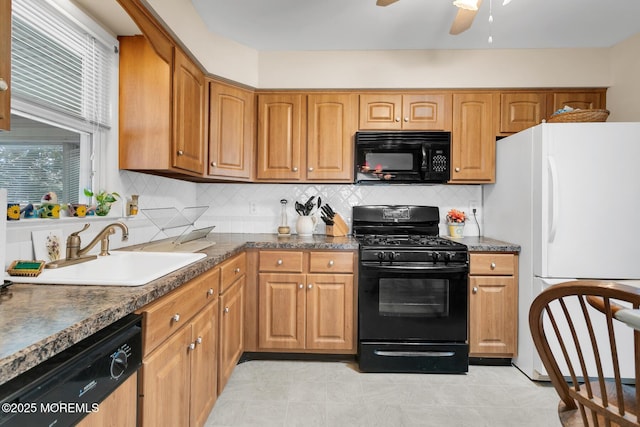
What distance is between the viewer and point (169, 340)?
1.19 metres

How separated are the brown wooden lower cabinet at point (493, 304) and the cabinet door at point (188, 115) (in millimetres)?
2105

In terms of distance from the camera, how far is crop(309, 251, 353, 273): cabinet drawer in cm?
239

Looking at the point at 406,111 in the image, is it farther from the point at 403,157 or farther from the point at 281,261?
the point at 281,261

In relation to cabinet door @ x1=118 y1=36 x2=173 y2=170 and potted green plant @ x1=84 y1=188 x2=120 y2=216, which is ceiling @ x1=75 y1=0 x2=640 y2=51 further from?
potted green plant @ x1=84 y1=188 x2=120 y2=216

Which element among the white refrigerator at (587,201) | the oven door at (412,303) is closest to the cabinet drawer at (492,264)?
the oven door at (412,303)

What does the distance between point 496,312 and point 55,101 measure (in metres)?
2.95

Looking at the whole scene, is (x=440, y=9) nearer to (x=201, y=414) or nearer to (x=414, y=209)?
(x=414, y=209)

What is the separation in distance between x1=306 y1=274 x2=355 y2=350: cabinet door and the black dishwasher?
4.97 ft

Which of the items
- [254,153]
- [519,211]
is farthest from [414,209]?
[254,153]

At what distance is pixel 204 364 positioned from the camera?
1580 millimetres

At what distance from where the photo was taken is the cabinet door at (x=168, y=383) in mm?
1035

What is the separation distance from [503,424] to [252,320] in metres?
1.66

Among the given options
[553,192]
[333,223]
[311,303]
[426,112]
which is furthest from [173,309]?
[426,112]

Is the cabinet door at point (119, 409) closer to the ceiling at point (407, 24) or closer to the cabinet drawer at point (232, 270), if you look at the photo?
the cabinet drawer at point (232, 270)
